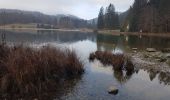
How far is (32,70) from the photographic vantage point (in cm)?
1591

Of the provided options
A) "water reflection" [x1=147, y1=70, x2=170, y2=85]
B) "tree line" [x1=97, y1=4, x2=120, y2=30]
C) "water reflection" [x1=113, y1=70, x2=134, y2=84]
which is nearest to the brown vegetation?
"water reflection" [x1=113, y1=70, x2=134, y2=84]

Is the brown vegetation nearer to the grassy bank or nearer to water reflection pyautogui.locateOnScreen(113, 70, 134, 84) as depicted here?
water reflection pyautogui.locateOnScreen(113, 70, 134, 84)

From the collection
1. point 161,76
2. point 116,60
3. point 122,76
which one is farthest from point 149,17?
point 122,76

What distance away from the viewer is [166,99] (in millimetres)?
15875

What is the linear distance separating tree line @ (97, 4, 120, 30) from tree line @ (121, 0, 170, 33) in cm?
2010

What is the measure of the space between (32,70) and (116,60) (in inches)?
458

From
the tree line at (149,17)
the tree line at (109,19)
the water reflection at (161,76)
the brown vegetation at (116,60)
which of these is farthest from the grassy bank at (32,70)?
the tree line at (109,19)

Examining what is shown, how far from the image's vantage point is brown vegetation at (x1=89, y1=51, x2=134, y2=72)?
24072 millimetres

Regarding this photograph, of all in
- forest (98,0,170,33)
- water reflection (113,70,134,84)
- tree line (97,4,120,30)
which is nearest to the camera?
water reflection (113,70,134,84)

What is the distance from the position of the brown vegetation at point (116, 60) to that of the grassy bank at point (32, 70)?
5134 millimetres

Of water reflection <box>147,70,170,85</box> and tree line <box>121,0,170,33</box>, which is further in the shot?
tree line <box>121,0,170,33</box>

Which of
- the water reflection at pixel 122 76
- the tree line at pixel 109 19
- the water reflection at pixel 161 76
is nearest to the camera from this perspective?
the water reflection at pixel 122 76

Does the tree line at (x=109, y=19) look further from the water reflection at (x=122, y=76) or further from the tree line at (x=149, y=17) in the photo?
the water reflection at (x=122, y=76)

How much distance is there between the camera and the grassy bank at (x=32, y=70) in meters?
15.1
